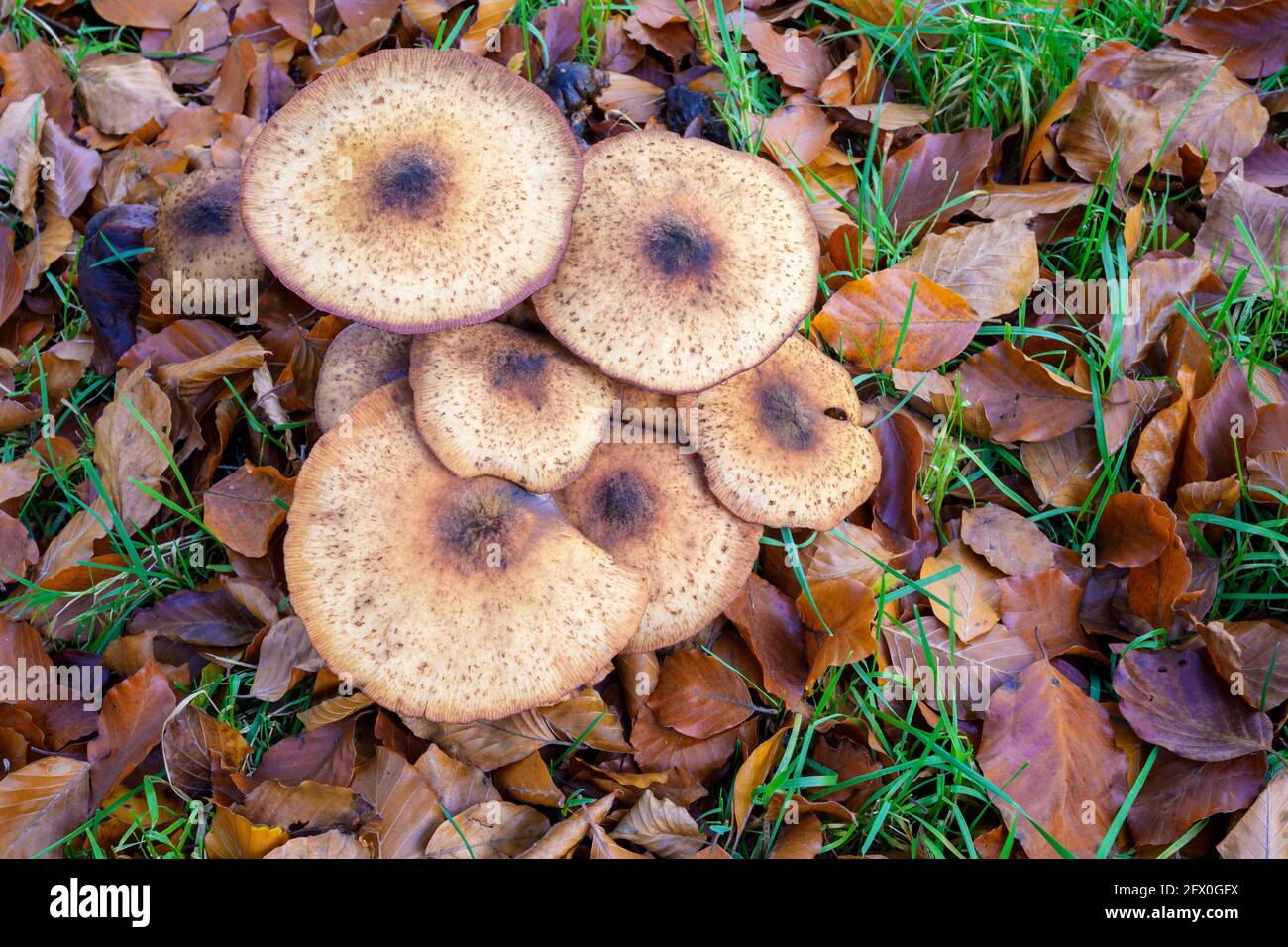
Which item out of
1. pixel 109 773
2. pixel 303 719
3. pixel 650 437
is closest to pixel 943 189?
pixel 650 437

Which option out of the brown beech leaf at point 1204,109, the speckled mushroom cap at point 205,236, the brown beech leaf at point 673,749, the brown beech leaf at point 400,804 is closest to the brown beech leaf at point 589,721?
the brown beech leaf at point 673,749

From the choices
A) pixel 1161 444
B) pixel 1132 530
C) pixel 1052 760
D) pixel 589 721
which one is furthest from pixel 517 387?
pixel 1161 444

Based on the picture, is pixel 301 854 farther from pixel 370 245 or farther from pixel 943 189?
pixel 943 189

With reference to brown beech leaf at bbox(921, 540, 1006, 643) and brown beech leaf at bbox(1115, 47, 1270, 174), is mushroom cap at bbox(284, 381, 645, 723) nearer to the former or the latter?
brown beech leaf at bbox(921, 540, 1006, 643)

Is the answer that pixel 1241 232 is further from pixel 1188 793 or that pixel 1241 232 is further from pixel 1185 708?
pixel 1188 793

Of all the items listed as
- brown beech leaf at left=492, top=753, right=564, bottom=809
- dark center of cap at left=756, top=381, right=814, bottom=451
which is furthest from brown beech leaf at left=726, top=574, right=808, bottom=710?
dark center of cap at left=756, top=381, right=814, bottom=451
